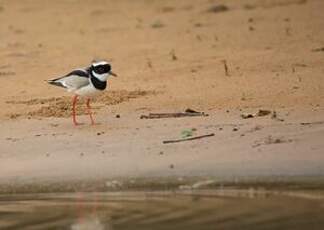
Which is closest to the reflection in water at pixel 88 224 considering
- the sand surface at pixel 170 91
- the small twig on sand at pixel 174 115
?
the sand surface at pixel 170 91

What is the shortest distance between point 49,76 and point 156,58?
1.67m

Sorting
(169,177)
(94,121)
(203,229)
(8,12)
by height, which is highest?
(8,12)

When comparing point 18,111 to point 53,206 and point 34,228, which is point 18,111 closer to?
point 53,206

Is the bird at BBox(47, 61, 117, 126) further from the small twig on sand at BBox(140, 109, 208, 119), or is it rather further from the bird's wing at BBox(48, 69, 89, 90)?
the small twig on sand at BBox(140, 109, 208, 119)

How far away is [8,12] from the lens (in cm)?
2095

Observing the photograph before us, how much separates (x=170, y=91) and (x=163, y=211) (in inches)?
168

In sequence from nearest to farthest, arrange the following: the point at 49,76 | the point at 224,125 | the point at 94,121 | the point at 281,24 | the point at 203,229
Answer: the point at 203,229 < the point at 224,125 < the point at 94,121 < the point at 49,76 < the point at 281,24

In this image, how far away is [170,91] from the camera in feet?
40.7

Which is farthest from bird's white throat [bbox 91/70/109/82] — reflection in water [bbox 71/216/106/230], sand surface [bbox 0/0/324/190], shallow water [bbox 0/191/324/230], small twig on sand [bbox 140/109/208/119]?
reflection in water [bbox 71/216/106/230]

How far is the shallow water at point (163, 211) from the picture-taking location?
784 cm

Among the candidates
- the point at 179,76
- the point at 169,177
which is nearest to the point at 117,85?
the point at 179,76

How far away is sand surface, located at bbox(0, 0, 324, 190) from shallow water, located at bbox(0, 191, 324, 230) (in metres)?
0.44

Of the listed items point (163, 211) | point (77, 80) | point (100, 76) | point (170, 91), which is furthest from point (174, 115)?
point (163, 211)

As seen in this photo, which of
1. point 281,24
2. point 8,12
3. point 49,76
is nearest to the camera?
point 49,76
